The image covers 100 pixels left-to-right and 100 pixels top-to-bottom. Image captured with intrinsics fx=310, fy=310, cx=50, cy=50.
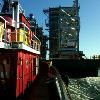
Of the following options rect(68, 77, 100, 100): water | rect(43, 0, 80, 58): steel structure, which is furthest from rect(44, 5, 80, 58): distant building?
rect(68, 77, 100, 100): water

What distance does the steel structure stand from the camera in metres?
121

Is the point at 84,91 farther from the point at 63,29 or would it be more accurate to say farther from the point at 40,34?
the point at 63,29

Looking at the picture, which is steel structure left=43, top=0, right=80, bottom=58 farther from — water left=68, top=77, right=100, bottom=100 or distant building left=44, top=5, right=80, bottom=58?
water left=68, top=77, right=100, bottom=100

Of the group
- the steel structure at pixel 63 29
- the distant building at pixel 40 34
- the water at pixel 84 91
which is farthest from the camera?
the steel structure at pixel 63 29

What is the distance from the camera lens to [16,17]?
861 inches

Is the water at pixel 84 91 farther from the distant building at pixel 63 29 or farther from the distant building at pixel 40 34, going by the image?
the distant building at pixel 63 29

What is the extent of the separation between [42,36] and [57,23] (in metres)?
32.8

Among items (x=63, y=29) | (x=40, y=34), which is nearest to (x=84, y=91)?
(x=40, y=34)

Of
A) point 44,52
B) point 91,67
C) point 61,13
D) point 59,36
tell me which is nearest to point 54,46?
point 59,36

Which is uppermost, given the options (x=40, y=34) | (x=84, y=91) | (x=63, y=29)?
(x=63, y=29)

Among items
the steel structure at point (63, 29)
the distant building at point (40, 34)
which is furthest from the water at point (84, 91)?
the steel structure at point (63, 29)

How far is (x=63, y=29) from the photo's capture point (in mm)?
130625

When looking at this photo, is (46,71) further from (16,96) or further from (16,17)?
(16,96)

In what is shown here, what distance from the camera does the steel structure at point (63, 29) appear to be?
121 meters
